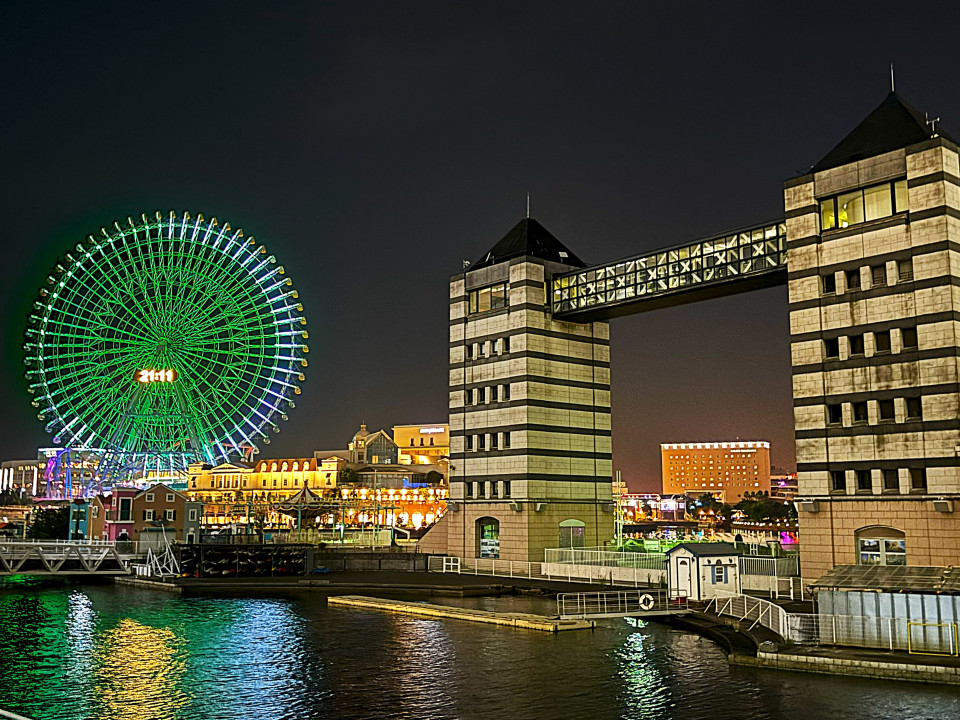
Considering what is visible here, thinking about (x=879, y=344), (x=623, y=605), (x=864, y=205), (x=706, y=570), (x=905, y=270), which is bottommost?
(x=623, y=605)

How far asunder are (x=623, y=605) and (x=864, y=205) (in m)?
24.9

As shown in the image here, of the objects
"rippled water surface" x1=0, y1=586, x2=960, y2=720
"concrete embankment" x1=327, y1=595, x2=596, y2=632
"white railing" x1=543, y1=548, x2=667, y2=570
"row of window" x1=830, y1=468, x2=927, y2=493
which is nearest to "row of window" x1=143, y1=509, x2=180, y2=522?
"concrete embankment" x1=327, y1=595, x2=596, y2=632

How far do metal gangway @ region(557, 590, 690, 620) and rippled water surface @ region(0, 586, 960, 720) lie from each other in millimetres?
1407

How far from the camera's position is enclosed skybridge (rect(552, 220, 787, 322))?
5522 centimetres

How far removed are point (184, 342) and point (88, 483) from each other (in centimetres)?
2000

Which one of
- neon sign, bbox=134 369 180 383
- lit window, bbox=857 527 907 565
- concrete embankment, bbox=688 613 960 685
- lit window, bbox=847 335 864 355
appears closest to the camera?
concrete embankment, bbox=688 613 960 685

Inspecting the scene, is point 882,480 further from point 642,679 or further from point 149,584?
point 149,584

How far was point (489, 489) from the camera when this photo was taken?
2731 inches

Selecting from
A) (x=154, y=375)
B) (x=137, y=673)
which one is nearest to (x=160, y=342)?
(x=154, y=375)

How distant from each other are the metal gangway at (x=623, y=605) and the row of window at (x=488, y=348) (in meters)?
23.0

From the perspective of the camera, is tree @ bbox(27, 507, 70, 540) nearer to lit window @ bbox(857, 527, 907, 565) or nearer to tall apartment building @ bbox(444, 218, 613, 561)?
tall apartment building @ bbox(444, 218, 613, 561)

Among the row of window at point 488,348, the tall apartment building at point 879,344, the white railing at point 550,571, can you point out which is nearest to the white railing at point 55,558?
the white railing at point 550,571

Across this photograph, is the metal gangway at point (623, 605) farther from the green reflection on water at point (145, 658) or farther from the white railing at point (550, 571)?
the green reflection on water at point (145, 658)

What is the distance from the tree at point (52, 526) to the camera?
299ft
